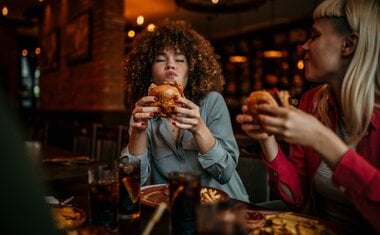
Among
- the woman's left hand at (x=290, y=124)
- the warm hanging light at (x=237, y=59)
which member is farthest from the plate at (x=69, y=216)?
the warm hanging light at (x=237, y=59)

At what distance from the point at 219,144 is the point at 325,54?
60cm

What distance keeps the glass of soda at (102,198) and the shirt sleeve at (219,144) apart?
1.90 ft

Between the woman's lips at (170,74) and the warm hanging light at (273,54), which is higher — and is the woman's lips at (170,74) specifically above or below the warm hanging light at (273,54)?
below

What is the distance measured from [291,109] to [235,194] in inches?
35.2

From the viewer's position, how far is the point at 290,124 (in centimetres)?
88

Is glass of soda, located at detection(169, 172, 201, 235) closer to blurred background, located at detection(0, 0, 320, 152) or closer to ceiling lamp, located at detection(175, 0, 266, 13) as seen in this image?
blurred background, located at detection(0, 0, 320, 152)

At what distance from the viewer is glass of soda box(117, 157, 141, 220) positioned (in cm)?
113

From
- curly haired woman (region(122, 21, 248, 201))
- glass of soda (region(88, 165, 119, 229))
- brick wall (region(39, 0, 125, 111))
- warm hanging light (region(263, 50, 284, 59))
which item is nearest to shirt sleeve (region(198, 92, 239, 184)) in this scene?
curly haired woman (region(122, 21, 248, 201))

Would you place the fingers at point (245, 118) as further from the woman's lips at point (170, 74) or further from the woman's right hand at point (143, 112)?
the woman's lips at point (170, 74)

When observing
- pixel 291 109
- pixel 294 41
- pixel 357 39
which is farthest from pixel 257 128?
pixel 294 41

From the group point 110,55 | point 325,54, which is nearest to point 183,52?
point 325,54

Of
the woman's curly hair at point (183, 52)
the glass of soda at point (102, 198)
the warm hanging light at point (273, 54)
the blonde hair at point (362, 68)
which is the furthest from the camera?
the warm hanging light at point (273, 54)

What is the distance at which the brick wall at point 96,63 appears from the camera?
536 centimetres

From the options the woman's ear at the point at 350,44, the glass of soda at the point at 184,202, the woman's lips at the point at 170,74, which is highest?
the woman's ear at the point at 350,44
